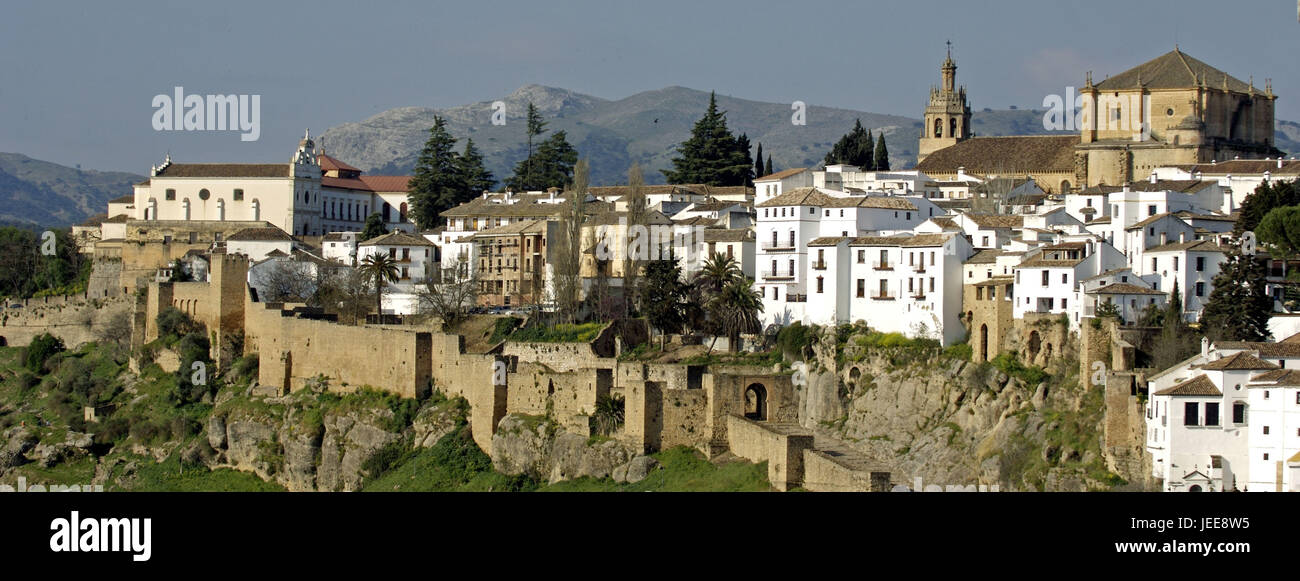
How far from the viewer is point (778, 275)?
170ft

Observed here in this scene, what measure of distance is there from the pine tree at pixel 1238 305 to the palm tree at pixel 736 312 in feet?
41.5

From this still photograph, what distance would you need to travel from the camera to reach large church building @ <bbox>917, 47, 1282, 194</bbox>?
64812 mm

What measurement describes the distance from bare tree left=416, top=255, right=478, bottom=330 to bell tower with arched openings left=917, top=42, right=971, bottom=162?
2731cm

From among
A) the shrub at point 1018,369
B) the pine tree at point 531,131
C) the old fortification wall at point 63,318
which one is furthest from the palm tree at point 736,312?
the pine tree at point 531,131

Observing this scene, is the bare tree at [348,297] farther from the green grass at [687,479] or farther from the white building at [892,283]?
the green grass at [687,479]

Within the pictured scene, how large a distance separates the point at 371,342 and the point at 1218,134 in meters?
32.2

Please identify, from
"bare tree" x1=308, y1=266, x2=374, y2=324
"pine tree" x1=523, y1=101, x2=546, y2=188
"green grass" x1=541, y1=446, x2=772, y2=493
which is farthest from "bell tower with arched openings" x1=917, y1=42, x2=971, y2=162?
"green grass" x1=541, y1=446, x2=772, y2=493

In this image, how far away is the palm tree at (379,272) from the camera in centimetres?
5859

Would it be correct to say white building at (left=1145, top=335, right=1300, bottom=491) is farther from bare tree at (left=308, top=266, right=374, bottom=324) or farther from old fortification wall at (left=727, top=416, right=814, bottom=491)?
bare tree at (left=308, top=266, right=374, bottom=324)

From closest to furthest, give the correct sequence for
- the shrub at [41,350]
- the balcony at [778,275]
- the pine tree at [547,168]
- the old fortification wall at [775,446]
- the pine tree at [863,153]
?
the old fortification wall at [775,446]
the balcony at [778,275]
the shrub at [41,350]
the pine tree at [863,153]
the pine tree at [547,168]

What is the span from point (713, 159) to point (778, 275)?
2596 centimetres

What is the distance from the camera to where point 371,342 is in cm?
5141

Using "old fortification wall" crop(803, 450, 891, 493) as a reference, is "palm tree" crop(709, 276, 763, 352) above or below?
above
